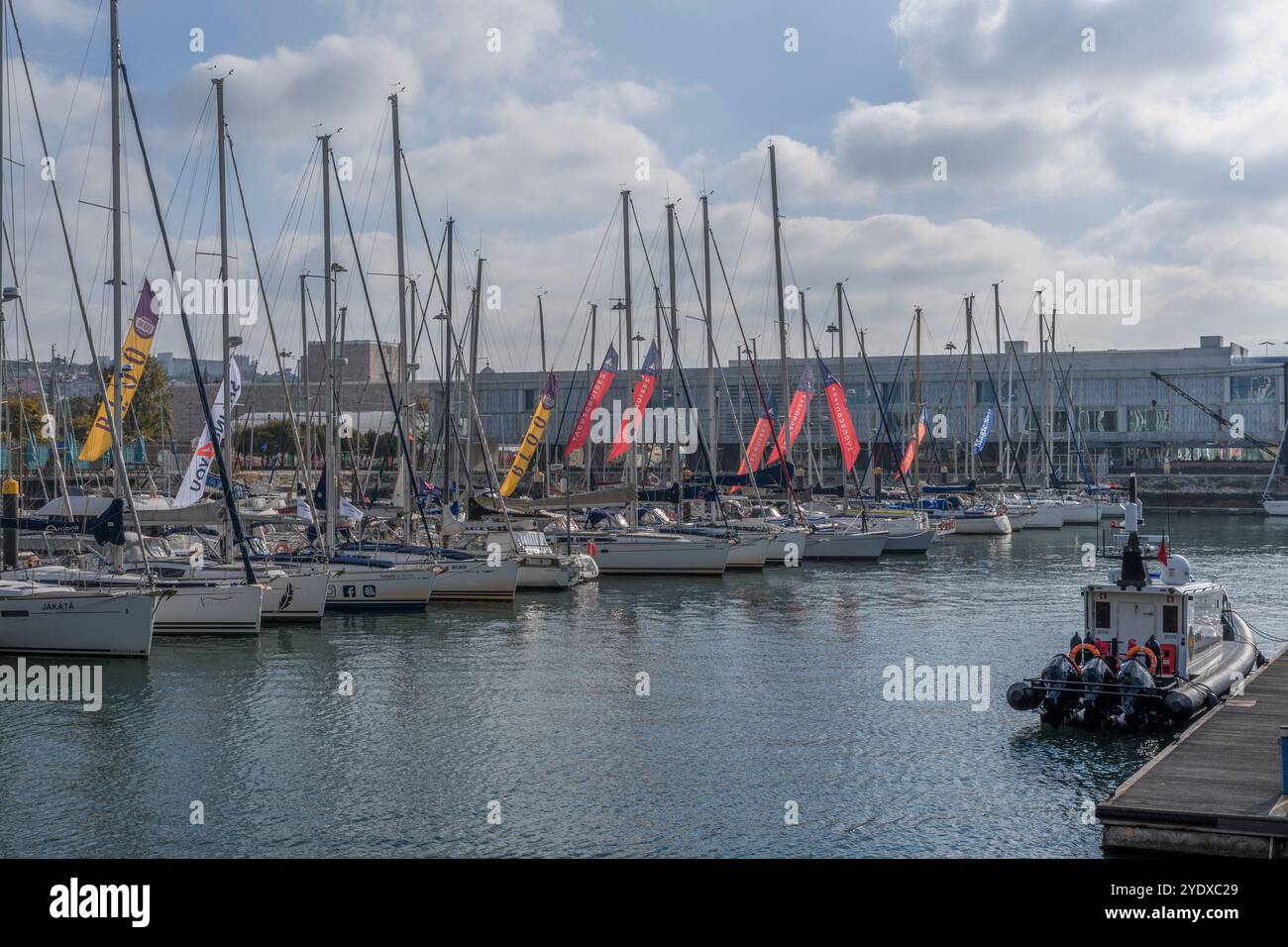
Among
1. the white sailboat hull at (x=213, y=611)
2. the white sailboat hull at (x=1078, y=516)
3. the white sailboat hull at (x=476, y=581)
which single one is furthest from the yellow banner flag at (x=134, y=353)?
the white sailboat hull at (x=1078, y=516)

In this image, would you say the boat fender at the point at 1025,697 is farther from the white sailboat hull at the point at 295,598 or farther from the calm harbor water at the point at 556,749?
the white sailboat hull at the point at 295,598

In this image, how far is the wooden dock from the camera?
17.9 m

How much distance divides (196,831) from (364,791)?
3.10 meters

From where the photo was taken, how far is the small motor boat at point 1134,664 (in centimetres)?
2612

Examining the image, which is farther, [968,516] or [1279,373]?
[1279,373]

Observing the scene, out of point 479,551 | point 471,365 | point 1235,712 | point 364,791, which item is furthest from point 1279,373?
point 364,791

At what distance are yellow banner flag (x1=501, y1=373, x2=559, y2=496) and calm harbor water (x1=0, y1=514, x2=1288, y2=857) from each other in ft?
62.6

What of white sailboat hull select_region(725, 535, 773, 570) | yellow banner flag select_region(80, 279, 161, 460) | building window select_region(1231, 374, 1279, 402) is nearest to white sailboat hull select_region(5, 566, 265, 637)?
yellow banner flag select_region(80, 279, 161, 460)

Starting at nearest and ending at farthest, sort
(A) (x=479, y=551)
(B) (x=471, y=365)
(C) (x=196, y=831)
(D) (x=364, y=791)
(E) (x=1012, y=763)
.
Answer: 1. (C) (x=196, y=831)
2. (D) (x=364, y=791)
3. (E) (x=1012, y=763)
4. (A) (x=479, y=551)
5. (B) (x=471, y=365)

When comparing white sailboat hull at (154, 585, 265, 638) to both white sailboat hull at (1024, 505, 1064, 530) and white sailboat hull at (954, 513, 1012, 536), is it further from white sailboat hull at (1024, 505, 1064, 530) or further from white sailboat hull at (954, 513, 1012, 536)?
white sailboat hull at (1024, 505, 1064, 530)
